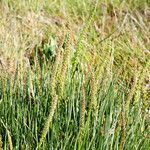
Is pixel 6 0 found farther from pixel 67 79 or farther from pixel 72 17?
pixel 67 79

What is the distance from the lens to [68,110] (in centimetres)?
142

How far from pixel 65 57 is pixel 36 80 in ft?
1.35

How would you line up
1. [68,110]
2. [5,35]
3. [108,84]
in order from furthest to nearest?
1. [5,35]
2. [108,84]
3. [68,110]

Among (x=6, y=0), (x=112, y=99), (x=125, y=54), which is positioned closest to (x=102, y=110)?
(x=112, y=99)

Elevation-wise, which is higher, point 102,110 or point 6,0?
point 6,0

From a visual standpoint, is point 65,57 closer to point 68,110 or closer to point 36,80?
point 68,110

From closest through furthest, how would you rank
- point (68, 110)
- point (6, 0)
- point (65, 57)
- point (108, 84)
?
1. point (65, 57)
2. point (68, 110)
3. point (108, 84)
4. point (6, 0)

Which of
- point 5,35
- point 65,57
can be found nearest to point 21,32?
point 5,35

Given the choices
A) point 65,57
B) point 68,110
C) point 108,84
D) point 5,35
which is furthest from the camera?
point 5,35

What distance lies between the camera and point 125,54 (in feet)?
8.29

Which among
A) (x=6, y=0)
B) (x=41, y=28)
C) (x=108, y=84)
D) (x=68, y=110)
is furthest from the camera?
(x=6, y=0)

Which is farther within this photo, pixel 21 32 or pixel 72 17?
pixel 72 17

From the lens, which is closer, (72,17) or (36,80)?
(36,80)

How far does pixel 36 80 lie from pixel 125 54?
3.32ft
